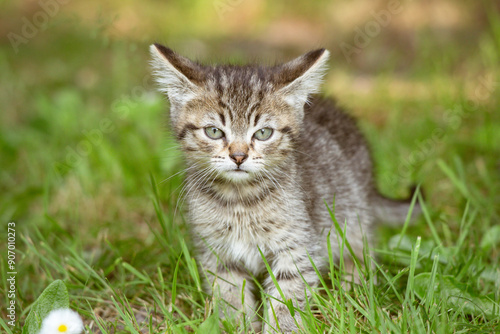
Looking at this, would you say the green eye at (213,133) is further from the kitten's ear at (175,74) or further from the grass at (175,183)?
the grass at (175,183)

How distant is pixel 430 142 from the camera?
4.80m

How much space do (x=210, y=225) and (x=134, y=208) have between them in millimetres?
1441

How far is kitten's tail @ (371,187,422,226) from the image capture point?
387 centimetres

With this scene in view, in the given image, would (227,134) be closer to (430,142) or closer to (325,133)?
(325,133)

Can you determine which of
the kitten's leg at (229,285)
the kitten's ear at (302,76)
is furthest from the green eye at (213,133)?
the kitten's leg at (229,285)

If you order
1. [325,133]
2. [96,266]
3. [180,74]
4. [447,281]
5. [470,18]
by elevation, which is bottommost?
[96,266]

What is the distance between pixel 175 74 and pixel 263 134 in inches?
22.7

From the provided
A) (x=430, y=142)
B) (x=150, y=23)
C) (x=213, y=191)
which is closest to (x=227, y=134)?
(x=213, y=191)

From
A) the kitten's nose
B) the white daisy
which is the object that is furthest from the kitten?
the white daisy

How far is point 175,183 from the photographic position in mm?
4332

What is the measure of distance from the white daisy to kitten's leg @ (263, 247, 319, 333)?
36.9 inches

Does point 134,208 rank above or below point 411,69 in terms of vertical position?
below

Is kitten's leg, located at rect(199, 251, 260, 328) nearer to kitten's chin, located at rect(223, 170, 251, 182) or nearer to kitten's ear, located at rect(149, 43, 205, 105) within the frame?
kitten's chin, located at rect(223, 170, 251, 182)

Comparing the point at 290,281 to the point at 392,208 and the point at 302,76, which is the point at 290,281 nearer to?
the point at 302,76
